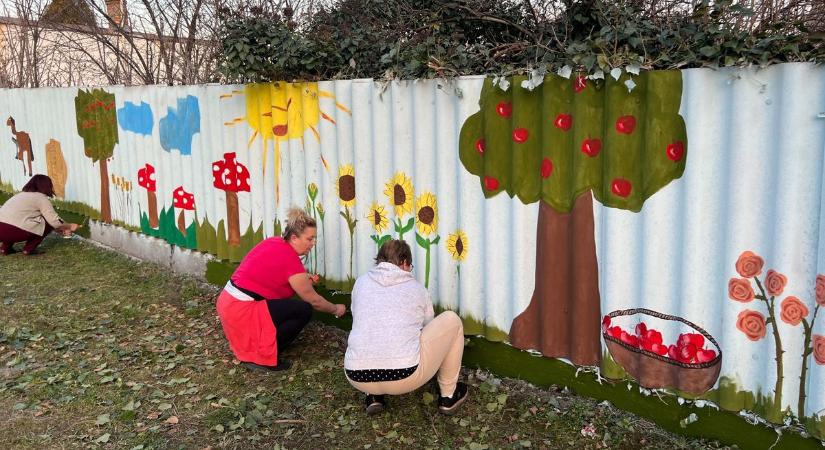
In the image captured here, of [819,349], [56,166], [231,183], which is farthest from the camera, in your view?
[56,166]

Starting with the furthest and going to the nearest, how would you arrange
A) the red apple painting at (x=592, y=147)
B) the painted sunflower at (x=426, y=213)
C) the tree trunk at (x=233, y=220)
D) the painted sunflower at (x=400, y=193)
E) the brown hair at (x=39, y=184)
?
the brown hair at (x=39, y=184) < the tree trunk at (x=233, y=220) < the painted sunflower at (x=400, y=193) < the painted sunflower at (x=426, y=213) < the red apple painting at (x=592, y=147)

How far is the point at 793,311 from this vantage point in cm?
317

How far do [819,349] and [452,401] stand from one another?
6.69ft

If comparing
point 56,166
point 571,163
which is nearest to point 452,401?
point 571,163

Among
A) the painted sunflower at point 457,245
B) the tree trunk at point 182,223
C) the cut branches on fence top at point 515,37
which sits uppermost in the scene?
the cut branches on fence top at point 515,37

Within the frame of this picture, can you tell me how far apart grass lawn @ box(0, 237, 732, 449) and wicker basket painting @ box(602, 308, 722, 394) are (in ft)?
0.96

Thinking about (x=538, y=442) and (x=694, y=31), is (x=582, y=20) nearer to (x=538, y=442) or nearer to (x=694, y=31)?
(x=694, y=31)

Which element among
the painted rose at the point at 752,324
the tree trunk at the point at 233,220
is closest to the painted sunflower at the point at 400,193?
the tree trunk at the point at 233,220

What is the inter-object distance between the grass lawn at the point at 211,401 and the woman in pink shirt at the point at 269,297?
226 mm

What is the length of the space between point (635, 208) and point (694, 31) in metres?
0.97

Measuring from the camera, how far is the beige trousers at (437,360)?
4055 mm

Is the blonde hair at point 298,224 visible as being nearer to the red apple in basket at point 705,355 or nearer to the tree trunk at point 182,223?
the red apple in basket at point 705,355

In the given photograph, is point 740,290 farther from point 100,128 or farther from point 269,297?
point 100,128

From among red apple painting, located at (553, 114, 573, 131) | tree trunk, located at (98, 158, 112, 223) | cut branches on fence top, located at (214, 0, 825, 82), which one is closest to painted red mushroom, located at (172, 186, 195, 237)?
cut branches on fence top, located at (214, 0, 825, 82)
